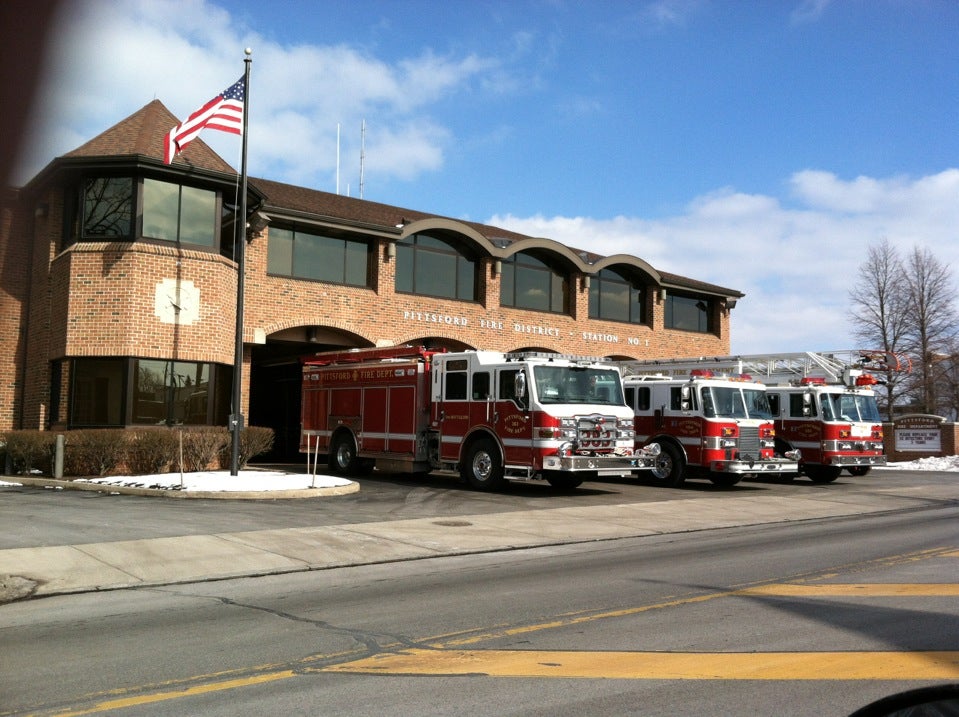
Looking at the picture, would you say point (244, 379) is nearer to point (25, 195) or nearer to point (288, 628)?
point (288, 628)

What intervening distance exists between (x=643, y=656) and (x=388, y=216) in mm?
26101

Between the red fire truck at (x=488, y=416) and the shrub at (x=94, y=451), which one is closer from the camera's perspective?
the red fire truck at (x=488, y=416)

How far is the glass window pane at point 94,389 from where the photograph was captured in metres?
20.5

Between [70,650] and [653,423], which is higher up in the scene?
[653,423]

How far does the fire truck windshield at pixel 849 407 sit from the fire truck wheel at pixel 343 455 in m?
13.0

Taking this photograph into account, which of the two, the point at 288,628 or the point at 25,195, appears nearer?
the point at 25,195

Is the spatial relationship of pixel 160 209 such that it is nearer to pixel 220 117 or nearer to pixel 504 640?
pixel 220 117

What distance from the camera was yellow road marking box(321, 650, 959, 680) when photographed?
554cm

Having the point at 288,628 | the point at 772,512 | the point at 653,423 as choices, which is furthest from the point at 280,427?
the point at 288,628

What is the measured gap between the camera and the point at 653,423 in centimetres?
2298

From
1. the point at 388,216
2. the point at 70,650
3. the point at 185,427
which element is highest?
the point at 388,216

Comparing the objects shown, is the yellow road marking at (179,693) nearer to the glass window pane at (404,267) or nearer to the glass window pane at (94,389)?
the glass window pane at (94,389)

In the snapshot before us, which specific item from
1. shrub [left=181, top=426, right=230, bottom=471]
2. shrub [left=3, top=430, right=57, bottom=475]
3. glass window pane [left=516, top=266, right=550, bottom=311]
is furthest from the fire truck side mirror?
glass window pane [left=516, top=266, right=550, bottom=311]

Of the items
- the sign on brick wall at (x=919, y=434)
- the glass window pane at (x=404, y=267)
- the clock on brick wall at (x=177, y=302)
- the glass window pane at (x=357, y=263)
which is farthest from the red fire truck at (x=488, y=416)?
the sign on brick wall at (x=919, y=434)
